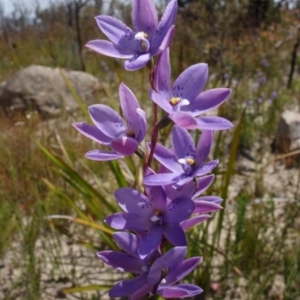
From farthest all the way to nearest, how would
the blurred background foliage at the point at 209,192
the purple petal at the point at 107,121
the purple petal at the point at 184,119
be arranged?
the blurred background foliage at the point at 209,192, the purple petal at the point at 107,121, the purple petal at the point at 184,119

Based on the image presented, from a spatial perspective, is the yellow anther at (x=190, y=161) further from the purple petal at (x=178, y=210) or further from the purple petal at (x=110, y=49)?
the purple petal at (x=110, y=49)

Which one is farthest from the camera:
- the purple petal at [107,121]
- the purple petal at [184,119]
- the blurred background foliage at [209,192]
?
the blurred background foliage at [209,192]

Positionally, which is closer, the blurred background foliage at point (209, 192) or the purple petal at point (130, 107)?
the purple petal at point (130, 107)

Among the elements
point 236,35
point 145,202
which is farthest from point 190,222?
point 236,35

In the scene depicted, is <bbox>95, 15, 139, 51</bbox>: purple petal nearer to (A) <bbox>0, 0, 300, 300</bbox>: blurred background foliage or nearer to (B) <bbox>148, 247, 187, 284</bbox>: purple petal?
(B) <bbox>148, 247, 187, 284</bbox>: purple petal

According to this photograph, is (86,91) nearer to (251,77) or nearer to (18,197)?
(251,77)

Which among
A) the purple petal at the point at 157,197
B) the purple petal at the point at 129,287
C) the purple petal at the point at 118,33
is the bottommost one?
the purple petal at the point at 129,287

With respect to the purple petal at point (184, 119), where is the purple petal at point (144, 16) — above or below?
above

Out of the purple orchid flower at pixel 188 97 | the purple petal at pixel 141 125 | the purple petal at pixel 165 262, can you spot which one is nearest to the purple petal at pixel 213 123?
the purple orchid flower at pixel 188 97
